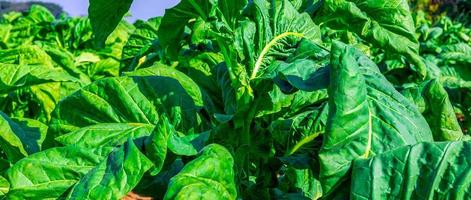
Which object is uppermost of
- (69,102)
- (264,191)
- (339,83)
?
(339,83)

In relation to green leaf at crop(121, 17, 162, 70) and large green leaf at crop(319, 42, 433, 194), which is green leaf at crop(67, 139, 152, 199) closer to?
large green leaf at crop(319, 42, 433, 194)

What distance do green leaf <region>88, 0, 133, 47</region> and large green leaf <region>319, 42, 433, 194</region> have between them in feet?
2.03

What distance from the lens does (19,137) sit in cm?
229

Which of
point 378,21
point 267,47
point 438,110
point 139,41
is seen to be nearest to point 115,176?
point 267,47

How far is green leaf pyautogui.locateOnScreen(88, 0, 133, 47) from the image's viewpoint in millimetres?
1981

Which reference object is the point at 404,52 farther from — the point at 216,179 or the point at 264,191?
the point at 216,179

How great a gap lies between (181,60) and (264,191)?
77cm

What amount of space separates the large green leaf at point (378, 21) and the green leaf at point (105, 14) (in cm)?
64

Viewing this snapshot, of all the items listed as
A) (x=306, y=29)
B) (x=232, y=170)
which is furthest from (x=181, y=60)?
(x=232, y=170)

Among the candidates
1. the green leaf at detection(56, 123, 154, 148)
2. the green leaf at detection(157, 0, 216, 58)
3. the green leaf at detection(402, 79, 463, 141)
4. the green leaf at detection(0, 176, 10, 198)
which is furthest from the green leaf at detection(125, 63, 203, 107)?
the green leaf at detection(402, 79, 463, 141)

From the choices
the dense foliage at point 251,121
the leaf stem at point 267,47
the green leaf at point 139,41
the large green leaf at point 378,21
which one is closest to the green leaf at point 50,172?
the dense foliage at point 251,121

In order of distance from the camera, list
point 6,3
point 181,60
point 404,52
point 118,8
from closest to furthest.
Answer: point 118,8 < point 404,52 < point 181,60 < point 6,3

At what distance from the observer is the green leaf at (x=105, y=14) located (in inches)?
78.0

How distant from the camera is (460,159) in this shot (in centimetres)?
149
